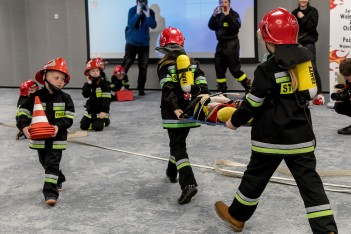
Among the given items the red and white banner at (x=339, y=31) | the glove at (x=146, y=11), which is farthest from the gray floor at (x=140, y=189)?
the glove at (x=146, y=11)

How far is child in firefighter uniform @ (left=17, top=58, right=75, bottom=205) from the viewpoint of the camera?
3852 mm

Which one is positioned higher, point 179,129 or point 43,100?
point 43,100

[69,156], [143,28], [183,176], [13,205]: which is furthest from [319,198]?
[143,28]

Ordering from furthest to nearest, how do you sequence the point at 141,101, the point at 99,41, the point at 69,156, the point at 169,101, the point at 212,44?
1. the point at 99,41
2. the point at 212,44
3. the point at 141,101
4. the point at 69,156
5. the point at 169,101

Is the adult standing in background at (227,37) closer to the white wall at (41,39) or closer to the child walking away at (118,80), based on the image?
the child walking away at (118,80)

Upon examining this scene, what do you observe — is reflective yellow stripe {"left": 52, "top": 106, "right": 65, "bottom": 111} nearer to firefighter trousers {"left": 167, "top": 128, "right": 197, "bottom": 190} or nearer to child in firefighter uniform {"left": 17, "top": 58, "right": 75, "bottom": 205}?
child in firefighter uniform {"left": 17, "top": 58, "right": 75, "bottom": 205}

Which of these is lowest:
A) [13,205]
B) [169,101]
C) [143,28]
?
[13,205]

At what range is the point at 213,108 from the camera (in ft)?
11.3

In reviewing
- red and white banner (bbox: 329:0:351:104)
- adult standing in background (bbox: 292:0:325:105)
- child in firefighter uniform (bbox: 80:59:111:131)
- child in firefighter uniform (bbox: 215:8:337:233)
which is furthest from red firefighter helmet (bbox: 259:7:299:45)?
adult standing in background (bbox: 292:0:325:105)

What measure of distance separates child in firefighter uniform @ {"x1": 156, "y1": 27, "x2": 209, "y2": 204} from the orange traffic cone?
0.86 meters

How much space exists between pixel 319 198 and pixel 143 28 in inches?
276

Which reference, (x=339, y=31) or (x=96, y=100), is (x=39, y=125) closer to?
(x=96, y=100)

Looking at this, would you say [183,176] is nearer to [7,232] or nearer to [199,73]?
[199,73]

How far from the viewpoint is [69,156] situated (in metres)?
5.25
